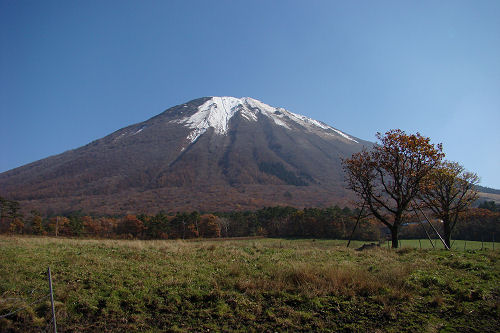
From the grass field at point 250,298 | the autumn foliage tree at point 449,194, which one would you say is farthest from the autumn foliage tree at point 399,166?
the grass field at point 250,298

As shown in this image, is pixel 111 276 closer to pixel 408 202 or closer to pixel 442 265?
pixel 442 265

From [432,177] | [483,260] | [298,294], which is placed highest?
[432,177]

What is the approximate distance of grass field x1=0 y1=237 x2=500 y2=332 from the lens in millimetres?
5980

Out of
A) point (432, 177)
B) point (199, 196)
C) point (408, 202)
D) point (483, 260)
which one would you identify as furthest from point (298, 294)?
point (199, 196)

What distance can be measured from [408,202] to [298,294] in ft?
45.0

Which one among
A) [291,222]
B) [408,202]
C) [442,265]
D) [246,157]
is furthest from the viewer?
[246,157]

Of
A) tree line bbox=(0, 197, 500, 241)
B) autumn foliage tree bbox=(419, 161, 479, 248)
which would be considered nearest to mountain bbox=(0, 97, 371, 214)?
tree line bbox=(0, 197, 500, 241)

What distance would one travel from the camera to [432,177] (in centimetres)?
1881

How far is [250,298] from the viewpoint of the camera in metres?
7.12

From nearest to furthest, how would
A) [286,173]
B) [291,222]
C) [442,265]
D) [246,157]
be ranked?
[442,265] → [291,222] → [286,173] → [246,157]

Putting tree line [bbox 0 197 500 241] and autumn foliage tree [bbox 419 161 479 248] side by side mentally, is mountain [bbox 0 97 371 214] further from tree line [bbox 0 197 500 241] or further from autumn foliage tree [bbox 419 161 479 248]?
autumn foliage tree [bbox 419 161 479 248]

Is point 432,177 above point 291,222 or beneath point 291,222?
above

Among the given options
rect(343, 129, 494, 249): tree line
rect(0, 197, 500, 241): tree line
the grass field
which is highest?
rect(343, 129, 494, 249): tree line

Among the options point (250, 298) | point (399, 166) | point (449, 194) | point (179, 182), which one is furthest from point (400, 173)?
point (179, 182)
